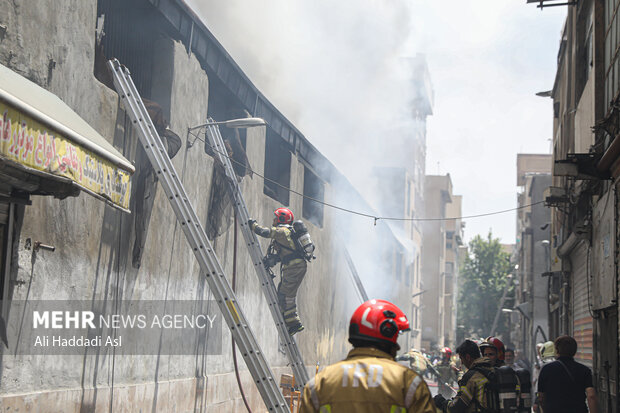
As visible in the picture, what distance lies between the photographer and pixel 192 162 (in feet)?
35.3

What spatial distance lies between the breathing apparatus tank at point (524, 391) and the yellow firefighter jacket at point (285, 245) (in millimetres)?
5248

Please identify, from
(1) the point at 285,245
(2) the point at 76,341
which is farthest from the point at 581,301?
(2) the point at 76,341

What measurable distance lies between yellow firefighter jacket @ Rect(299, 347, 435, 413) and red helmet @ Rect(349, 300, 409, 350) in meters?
0.06

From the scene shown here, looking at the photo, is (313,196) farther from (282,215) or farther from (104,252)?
(104,252)

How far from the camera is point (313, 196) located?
64.2 feet

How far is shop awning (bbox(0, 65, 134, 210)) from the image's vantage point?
16.5ft

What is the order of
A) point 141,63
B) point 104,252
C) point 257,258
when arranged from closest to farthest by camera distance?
point 104,252, point 141,63, point 257,258

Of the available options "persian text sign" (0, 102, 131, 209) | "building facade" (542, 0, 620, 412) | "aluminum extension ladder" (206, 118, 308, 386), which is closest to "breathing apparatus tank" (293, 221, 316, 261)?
"aluminum extension ladder" (206, 118, 308, 386)

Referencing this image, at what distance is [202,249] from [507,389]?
3.38 metres

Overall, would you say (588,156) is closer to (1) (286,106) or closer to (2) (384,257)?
(1) (286,106)

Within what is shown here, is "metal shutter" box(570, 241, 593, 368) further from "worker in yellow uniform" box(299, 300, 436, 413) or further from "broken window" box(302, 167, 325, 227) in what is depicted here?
"worker in yellow uniform" box(299, 300, 436, 413)

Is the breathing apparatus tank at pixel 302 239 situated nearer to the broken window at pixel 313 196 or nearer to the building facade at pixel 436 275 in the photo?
the broken window at pixel 313 196

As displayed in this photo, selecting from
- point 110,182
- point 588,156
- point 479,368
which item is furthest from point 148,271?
point 588,156

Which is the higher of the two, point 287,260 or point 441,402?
point 287,260
